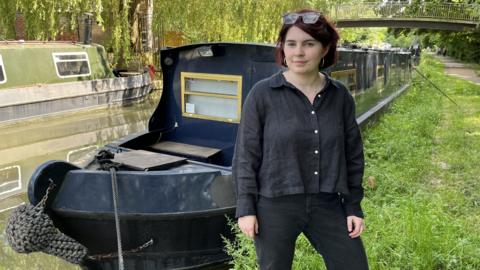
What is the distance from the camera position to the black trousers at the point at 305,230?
2193mm

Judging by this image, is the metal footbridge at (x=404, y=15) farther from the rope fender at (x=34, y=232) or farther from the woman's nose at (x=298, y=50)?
the woman's nose at (x=298, y=50)

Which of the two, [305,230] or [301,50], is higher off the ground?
[301,50]

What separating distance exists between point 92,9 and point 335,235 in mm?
13591

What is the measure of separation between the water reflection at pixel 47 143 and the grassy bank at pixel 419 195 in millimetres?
2414

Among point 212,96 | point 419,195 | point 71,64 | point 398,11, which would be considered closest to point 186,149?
point 212,96

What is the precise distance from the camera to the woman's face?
7.03ft

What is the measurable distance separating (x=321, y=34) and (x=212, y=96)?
343 cm

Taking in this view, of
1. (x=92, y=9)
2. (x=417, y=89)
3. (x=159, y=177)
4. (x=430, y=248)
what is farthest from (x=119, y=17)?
(x=430, y=248)

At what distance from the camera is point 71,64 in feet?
44.4

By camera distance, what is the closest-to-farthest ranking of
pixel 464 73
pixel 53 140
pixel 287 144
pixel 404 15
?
pixel 287 144 < pixel 53 140 < pixel 464 73 < pixel 404 15

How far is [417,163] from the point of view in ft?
21.4

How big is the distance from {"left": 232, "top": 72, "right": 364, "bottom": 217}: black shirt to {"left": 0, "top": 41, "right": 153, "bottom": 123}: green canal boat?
35.1ft

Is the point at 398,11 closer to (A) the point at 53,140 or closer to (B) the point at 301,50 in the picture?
(A) the point at 53,140

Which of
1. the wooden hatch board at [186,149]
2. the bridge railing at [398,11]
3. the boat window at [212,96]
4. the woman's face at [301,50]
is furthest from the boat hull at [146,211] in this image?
the bridge railing at [398,11]
